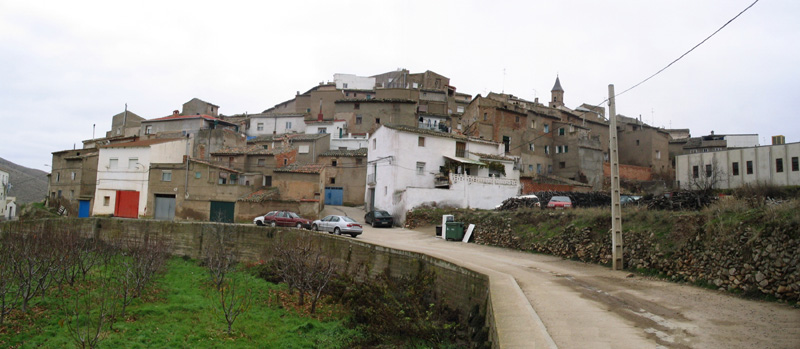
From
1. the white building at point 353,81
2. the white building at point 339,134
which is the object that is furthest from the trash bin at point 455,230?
the white building at point 353,81

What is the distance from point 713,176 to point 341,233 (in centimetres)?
3408

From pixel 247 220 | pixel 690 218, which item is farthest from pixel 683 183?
pixel 247 220

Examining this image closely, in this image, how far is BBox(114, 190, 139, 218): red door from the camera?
43.1 meters

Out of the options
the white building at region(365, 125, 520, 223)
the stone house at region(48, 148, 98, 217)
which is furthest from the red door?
the white building at region(365, 125, 520, 223)

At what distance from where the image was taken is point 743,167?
41.0 m

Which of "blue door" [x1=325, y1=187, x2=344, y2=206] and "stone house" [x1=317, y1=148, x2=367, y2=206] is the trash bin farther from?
"blue door" [x1=325, y1=187, x2=344, y2=206]

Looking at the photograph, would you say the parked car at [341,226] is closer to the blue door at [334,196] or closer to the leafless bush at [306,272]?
the leafless bush at [306,272]

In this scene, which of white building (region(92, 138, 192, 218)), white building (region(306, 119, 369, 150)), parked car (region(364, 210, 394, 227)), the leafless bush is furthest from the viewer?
white building (region(306, 119, 369, 150))

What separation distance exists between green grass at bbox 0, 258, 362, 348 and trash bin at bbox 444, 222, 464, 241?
34.2ft

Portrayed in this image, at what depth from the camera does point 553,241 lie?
1988cm

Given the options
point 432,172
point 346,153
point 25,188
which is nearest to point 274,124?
point 346,153

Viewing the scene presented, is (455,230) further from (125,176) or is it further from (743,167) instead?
(125,176)

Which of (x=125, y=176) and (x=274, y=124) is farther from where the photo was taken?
(x=274, y=124)

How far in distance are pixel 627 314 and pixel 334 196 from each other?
40438 mm
